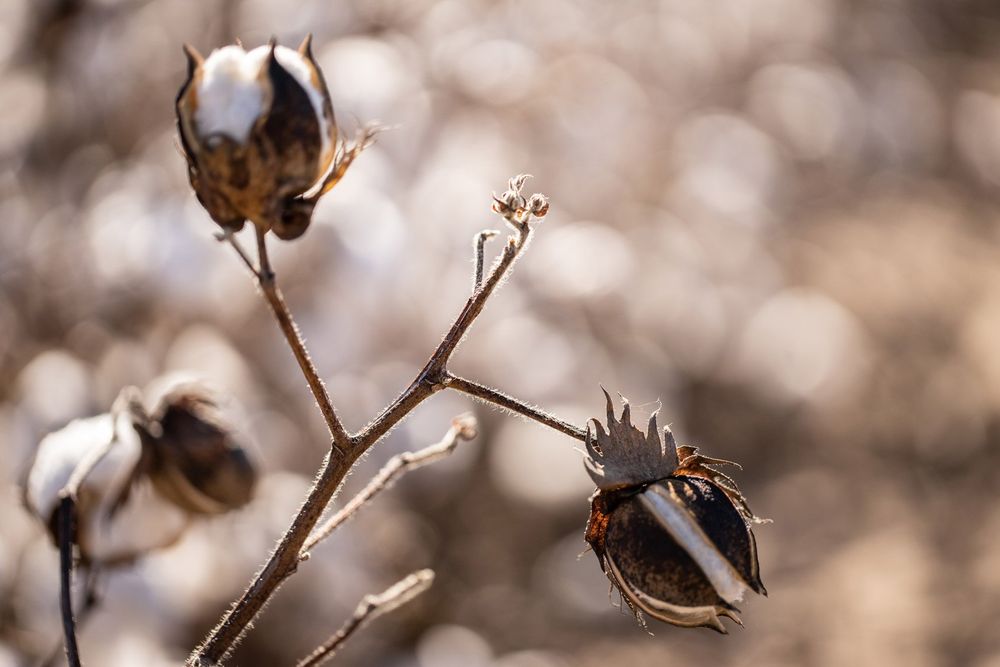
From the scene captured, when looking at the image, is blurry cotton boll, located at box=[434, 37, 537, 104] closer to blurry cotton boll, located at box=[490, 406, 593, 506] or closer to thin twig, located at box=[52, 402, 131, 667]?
blurry cotton boll, located at box=[490, 406, 593, 506]

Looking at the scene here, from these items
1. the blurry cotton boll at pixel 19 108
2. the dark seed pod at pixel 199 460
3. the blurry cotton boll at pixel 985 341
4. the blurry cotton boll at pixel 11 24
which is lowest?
the dark seed pod at pixel 199 460

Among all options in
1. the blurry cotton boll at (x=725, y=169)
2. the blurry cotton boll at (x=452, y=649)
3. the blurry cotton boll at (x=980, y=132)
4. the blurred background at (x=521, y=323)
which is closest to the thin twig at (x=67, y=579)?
the blurred background at (x=521, y=323)

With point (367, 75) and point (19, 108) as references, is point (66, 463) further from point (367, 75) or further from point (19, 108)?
point (367, 75)

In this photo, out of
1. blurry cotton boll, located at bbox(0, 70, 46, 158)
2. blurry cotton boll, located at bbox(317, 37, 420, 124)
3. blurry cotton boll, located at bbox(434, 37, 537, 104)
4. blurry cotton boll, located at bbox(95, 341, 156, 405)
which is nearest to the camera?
blurry cotton boll, located at bbox(95, 341, 156, 405)

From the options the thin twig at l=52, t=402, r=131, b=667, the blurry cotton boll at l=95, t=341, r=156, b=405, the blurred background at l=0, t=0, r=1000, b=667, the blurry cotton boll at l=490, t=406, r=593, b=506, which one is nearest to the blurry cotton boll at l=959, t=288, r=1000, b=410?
the blurred background at l=0, t=0, r=1000, b=667

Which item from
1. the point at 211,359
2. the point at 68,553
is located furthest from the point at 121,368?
the point at 68,553

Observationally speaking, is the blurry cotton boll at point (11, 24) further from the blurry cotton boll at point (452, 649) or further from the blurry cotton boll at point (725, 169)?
the blurry cotton boll at point (725, 169)
